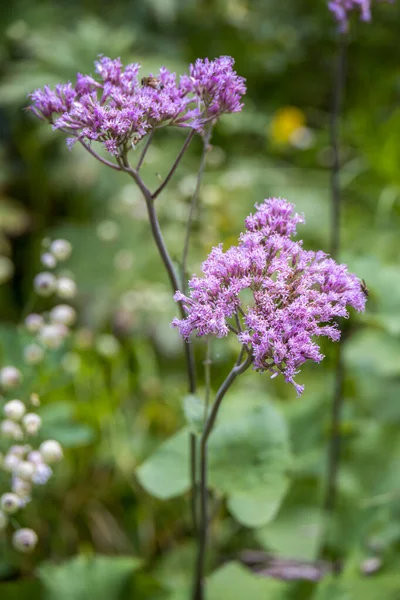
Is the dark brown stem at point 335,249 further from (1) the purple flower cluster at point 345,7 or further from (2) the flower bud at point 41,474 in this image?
(2) the flower bud at point 41,474

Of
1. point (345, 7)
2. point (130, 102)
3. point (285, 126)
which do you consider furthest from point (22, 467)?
point (285, 126)

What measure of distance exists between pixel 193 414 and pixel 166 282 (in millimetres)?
936

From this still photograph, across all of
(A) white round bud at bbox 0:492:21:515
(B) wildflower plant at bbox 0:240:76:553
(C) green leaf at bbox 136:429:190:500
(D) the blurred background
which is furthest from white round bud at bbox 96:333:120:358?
(A) white round bud at bbox 0:492:21:515

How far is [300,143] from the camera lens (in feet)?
8.76

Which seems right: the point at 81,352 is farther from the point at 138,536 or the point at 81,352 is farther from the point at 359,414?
the point at 359,414

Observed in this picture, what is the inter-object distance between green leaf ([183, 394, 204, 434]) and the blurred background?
65 mm

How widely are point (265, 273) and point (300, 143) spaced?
2.22 meters

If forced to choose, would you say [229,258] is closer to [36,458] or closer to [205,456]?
[205,456]

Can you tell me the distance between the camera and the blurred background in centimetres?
115

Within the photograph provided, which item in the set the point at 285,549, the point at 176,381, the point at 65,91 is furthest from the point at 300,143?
the point at 65,91

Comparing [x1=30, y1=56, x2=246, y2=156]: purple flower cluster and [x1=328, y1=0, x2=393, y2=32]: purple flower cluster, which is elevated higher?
[x1=328, y1=0, x2=393, y2=32]: purple flower cluster

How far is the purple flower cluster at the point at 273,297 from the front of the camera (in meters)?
0.54

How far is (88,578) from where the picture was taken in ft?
3.42

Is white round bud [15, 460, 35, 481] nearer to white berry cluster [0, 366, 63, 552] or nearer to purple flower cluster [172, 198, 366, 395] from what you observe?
white berry cluster [0, 366, 63, 552]
